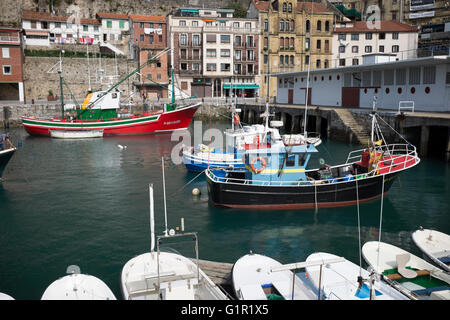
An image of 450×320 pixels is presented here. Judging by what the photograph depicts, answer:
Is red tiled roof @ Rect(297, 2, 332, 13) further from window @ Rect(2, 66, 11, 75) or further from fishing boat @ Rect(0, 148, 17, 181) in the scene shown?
fishing boat @ Rect(0, 148, 17, 181)

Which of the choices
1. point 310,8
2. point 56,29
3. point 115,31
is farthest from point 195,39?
point 56,29

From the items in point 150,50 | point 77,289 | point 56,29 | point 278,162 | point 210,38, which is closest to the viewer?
point 77,289

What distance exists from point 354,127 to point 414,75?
6.39 m

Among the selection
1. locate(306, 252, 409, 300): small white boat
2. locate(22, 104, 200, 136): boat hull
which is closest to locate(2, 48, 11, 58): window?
locate(22, 104, 200, 136): boat hull

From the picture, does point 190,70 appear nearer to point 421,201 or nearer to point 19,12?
point 19,12

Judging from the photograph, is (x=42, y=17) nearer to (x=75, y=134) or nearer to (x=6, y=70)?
(x=6, y=70)

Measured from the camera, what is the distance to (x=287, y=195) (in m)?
19.4

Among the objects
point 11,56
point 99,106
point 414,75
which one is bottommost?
point 99,106

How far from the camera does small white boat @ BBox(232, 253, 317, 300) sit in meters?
9.88

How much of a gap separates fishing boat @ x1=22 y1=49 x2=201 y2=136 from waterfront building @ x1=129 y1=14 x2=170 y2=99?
803 inches

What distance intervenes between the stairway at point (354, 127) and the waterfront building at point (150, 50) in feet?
123

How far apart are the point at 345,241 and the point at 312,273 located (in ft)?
19.6

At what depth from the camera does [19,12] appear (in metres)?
76.6
